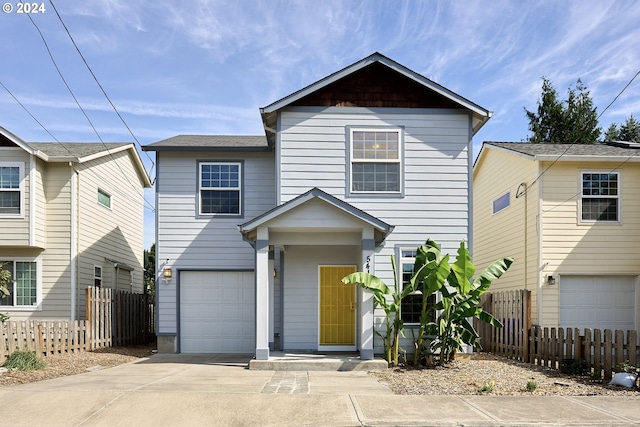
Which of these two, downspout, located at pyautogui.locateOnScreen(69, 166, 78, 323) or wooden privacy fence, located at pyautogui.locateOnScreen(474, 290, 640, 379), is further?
downspout, located at pyautogui.locateOnScreen(69, 166, 78, 323)

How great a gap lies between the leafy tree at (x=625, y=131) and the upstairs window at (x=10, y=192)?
31.5 m

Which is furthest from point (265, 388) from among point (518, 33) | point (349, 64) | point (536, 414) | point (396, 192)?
point (518, 33)

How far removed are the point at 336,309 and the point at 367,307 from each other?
2124 millimetres

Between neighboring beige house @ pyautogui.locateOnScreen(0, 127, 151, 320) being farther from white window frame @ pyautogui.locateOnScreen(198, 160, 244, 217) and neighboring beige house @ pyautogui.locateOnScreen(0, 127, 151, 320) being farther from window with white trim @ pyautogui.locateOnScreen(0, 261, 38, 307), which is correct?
white window frame @ pyautogui.locateOnScreen(198, 160, 244, 217)

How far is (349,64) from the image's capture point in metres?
13.6

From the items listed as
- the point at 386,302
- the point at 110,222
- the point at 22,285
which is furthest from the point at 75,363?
the point at 110,222

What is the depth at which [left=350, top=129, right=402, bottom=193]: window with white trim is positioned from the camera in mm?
13836

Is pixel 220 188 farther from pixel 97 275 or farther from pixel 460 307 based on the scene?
pixel 460 307

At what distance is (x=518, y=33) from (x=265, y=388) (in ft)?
30.5

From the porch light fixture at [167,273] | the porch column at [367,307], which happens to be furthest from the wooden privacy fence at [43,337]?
the porch column at [367,307]

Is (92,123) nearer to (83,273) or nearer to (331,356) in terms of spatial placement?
(83,273)

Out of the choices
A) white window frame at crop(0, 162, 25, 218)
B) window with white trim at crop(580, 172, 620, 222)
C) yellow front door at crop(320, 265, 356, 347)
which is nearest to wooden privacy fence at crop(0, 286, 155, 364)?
white window frame at crop(0, 162, 25, 218)

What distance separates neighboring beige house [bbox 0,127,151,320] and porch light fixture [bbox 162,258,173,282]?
2832mm

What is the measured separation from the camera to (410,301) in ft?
44.2
